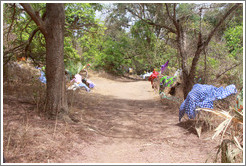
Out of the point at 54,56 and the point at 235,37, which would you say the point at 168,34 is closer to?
the point at 235,37

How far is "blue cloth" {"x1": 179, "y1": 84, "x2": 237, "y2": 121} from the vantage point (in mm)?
5062

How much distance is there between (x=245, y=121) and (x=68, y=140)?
322 centimetres

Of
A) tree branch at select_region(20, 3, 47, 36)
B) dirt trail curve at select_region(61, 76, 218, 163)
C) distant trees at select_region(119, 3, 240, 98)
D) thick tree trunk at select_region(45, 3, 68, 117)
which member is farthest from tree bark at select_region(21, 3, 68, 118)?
distant trees at select_region(119, 3, 240, 98)

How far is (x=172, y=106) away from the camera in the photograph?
27.7ft

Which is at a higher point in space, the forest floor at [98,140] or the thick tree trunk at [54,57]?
the thick tree trunk at [54,57]

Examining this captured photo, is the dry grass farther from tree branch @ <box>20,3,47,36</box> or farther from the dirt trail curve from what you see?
tree branch @ <box>20,3,47,36</box>

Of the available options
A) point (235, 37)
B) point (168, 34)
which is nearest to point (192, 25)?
point (168, 34)

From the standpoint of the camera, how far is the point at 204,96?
5270 mm

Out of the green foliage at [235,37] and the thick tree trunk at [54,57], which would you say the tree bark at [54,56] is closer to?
the thick tree trunk at [54,57]

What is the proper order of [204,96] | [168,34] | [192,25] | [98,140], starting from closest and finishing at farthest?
[98,140], [204,96], [192,25], [168,34]

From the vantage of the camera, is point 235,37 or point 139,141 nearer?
point 139,141

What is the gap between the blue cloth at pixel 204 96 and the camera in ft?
16.6

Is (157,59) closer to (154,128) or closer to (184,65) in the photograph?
(184,65)

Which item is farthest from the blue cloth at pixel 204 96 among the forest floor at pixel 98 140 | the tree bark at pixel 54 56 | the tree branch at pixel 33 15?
the tree branch at pixel 33 15
